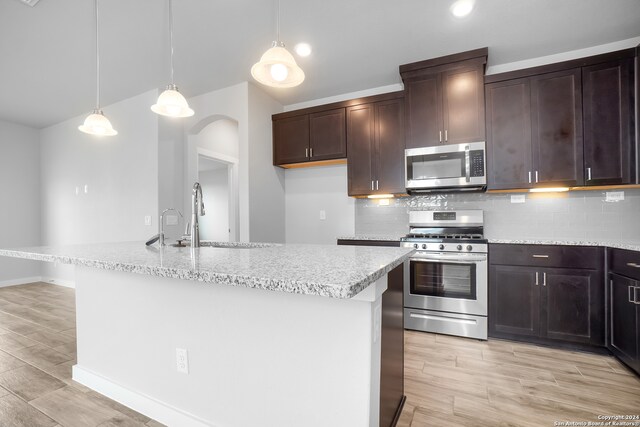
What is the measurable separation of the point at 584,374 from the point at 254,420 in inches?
90.1

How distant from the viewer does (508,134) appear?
2.85 meters

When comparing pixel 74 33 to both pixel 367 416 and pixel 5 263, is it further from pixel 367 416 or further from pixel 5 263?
pixel 5 263

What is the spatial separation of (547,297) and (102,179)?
5.44m

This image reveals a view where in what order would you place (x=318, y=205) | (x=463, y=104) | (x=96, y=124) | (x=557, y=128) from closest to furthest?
(x=96, y=124) → (x=557, y=128) → (x=463, y=104) → (x=318, y=205)

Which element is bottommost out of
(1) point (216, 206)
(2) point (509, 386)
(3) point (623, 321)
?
(2) point (509, 386)

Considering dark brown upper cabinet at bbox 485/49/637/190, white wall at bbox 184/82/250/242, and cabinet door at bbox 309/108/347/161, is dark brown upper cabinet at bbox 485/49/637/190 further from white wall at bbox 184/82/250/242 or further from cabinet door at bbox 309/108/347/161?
white wall at bbox 184/82/250/242

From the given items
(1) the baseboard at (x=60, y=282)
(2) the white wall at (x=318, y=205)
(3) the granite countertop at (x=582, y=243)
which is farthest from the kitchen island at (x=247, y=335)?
(1) the baseboard at (x=60, y=282)

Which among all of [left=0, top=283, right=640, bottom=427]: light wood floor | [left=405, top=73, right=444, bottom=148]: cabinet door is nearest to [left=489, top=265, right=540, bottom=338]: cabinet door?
[left=0, top=283, right=640, bottom=427]: light wood floor

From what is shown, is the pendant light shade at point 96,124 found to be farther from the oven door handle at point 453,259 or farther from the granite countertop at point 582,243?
the granite countertop at point 582,243

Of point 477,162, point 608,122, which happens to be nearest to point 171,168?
point 477,162

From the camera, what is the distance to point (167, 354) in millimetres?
1612

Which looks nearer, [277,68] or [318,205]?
[277,68]

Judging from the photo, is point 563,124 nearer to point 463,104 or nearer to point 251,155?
point 463,104

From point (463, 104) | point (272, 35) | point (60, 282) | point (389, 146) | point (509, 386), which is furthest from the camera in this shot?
point (60, 282)
